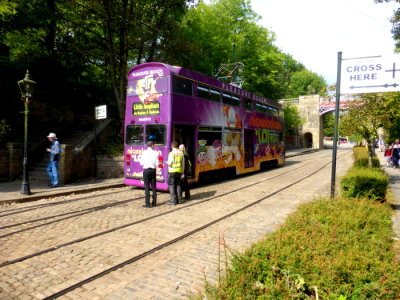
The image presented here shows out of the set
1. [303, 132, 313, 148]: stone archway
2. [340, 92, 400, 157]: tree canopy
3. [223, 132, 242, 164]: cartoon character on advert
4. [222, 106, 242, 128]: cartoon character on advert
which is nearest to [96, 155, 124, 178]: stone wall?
[223, 132, 242, 164]: cartoon character on advert

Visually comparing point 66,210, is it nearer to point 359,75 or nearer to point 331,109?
point 359,75

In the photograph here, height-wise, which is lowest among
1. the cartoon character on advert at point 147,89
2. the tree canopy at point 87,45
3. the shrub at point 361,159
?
the shrub at point 361,159

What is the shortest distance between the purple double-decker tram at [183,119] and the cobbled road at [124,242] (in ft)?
6.27

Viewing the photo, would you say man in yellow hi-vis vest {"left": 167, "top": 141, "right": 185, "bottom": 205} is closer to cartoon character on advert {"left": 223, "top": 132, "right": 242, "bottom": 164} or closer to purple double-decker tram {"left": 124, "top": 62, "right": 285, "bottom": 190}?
purple double-decker tram {"left": 124, "top": 62, "right": 285, "bottom": 190}

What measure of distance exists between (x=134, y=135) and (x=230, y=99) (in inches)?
192

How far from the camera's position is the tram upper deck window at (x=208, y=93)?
1119 cm

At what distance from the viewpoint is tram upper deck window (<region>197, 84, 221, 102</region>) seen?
11.2 metres

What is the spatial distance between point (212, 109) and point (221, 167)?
2561 mm

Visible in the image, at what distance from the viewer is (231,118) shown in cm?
1329

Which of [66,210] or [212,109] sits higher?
[212,109]

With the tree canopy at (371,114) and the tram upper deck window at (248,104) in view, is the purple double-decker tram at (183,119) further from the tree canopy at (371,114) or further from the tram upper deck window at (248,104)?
the tree canopy at (371,114)

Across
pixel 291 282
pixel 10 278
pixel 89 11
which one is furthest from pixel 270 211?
pixel 89 11

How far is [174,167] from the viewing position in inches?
336

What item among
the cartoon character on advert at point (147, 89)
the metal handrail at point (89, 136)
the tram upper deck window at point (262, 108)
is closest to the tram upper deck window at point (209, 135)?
the cartoon character on advert at point (147, 89)
